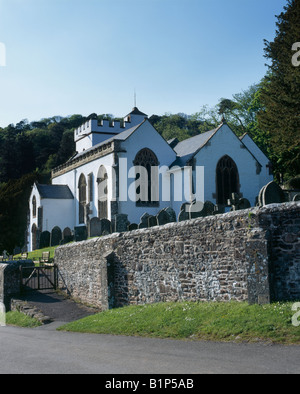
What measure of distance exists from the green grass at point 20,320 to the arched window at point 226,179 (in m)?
26.0

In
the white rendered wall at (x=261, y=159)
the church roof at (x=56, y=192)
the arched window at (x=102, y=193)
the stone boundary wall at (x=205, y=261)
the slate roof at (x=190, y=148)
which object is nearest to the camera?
the stone boundary wall at (x=205, y=261)

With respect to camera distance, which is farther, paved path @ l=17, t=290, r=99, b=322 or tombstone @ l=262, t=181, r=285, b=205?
paved path @ l=17, t=290, r=99, b=322

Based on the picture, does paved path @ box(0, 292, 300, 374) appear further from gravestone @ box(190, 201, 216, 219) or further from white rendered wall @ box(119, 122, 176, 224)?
white rendered wall @ box(119, 122, 176, 224)

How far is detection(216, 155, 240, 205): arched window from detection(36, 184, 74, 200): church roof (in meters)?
16.9

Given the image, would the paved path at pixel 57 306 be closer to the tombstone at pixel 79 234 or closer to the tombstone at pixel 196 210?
the tombstone at pixel 196 210

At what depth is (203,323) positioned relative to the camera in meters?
10.1

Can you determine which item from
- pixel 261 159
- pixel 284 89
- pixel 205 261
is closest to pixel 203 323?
pixel 205 261

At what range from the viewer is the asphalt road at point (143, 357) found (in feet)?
22.4

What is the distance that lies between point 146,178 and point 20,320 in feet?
82.6

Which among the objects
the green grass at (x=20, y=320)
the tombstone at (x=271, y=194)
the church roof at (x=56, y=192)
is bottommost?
the green grass at (x=20, y=320)

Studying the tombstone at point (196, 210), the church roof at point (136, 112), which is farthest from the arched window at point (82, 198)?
the tombstone at point (196, 210)

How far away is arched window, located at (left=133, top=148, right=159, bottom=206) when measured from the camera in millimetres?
38734

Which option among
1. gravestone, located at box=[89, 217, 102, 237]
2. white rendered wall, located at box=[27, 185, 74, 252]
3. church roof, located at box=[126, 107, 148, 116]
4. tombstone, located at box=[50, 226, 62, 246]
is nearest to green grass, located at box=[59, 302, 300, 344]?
gravestone, located at box=[89, 217, 102, 237]
